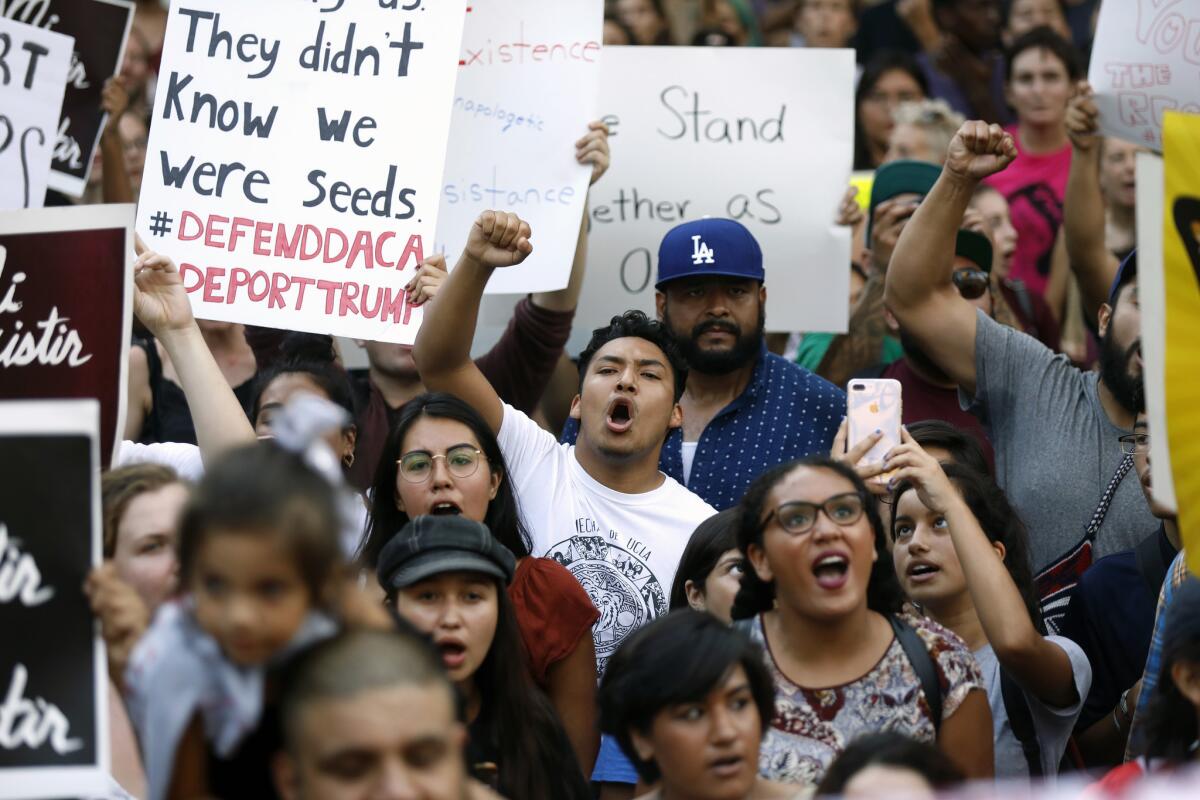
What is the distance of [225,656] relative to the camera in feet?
9.22

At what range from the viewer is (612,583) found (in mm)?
4902

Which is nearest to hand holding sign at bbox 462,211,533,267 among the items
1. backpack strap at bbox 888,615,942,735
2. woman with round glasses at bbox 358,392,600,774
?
woman with round glasses at bbox 358,392,600,774

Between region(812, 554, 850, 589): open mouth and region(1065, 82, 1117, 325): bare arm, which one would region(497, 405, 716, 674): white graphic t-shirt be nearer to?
region(812, 554, 850, 589): open mouth

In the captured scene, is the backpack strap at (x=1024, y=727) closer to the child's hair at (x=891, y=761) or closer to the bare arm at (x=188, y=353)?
the child's hair at (x=891, y=761)

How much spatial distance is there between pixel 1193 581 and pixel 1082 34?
6694 mm

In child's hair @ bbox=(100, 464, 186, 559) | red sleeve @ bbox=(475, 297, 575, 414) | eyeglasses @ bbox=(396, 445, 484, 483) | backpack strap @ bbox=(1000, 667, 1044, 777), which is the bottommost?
backpack strap @ bbox=(1000, 667, 1044, 777)

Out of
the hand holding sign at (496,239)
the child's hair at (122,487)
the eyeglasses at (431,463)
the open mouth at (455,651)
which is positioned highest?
the hand holding sign at (496,239)

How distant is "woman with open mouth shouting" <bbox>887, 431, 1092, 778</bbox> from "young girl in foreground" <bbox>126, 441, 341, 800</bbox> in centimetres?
202

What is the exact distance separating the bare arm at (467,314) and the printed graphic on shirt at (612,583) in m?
0.47

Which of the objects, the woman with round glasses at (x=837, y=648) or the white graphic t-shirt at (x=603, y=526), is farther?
the white graphic t-shirt at (x=603, y=526)

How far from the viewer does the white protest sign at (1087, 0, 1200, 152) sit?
19.4 feet

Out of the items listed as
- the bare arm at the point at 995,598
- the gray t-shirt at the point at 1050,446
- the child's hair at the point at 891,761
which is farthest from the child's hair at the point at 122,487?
the gray t-shirt at the point at 1050,446

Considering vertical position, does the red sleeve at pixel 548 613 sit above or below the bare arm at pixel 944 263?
below

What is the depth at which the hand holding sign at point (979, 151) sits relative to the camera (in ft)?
17.1
